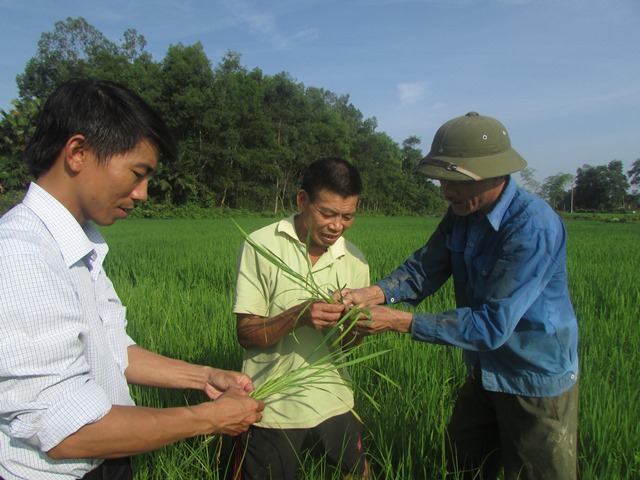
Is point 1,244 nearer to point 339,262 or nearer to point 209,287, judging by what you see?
point 339,262

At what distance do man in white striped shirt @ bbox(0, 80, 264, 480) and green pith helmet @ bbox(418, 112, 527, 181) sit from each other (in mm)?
981

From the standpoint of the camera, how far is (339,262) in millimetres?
1943

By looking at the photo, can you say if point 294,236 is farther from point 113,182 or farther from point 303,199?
point 113,182

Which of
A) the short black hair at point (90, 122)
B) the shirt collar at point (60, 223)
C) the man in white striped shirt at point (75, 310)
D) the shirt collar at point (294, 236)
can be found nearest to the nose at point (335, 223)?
the shirt collar at point (294, 236)

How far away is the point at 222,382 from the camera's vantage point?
5.44ft

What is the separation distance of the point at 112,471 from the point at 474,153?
5.07 ft

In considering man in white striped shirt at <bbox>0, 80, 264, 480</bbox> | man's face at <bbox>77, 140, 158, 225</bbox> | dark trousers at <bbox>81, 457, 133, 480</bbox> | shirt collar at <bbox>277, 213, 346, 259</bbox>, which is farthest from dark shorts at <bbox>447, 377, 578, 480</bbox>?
man's face at <bbox>77, 140, 158, 225</bbox>

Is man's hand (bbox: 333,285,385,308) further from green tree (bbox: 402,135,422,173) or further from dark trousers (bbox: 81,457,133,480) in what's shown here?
green tree (bbox: 402,135,422,173)

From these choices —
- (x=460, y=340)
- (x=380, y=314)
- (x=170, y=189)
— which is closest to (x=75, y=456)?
(x=380, y=314)

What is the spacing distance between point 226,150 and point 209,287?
1084 inches

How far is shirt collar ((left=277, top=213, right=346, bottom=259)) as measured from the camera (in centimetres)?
187

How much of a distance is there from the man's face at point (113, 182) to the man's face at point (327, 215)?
2.38ft

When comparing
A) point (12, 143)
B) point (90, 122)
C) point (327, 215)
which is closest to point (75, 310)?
point (90, 122)

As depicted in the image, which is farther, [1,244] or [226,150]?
[226,150]
